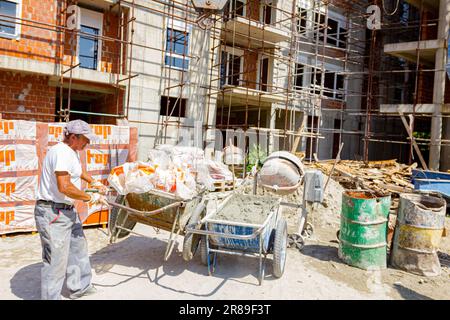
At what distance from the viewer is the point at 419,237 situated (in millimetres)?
5371

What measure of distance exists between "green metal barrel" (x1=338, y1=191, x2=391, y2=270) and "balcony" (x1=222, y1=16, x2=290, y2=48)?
10.3 meters

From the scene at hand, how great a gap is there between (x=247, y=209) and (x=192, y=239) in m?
1.21

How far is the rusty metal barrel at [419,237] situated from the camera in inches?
210

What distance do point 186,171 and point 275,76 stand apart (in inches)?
528

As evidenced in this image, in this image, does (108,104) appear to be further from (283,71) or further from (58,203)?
(58,203)

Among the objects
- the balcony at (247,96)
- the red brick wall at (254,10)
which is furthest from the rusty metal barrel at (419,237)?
the red brick wall at (254,10)

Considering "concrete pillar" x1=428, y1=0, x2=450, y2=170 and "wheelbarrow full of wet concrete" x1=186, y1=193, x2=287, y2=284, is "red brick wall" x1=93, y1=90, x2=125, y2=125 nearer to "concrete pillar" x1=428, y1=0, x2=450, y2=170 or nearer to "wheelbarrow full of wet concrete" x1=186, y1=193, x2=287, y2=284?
"wheelbarrow full of wet concrete" x1=186, y1=193, x2=287, y2=284

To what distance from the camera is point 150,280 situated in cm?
475

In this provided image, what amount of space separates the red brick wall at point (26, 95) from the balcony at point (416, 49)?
1553 centimetres

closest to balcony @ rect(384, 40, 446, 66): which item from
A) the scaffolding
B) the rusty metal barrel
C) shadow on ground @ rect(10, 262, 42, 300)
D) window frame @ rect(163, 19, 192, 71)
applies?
the scaffolding

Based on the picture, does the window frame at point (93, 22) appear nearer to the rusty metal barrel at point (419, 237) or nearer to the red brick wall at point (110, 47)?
the red brick wall at point (110, 47)

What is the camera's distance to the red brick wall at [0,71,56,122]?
→ 10.4 m

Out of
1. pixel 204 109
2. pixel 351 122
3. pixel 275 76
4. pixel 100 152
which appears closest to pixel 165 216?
pixel 100 152

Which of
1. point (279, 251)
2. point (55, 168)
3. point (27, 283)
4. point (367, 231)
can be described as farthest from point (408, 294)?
point (27, 283)
